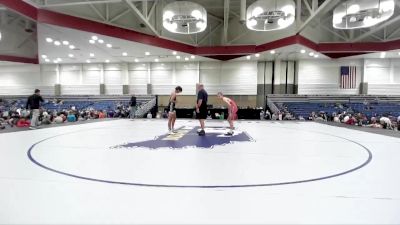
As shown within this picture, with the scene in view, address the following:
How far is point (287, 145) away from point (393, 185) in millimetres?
2923

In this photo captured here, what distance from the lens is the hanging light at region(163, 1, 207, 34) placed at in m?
11.5

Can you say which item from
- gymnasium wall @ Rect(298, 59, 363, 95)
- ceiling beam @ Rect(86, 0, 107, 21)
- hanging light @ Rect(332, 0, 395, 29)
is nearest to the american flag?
gymnasium wall @ Rect(298, 59, 363, 95)

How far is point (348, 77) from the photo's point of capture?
25.5 m

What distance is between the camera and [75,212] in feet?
7.59

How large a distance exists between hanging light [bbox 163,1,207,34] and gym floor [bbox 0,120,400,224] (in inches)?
317

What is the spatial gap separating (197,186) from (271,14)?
10237 mm

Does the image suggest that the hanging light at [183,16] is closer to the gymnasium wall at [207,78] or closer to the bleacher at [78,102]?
the bleacher at [78,102]

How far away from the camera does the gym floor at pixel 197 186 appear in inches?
89.8

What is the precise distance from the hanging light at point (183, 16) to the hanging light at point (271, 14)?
2.29m

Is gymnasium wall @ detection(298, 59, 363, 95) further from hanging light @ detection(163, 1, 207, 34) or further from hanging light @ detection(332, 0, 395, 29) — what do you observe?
hanging light @ detection(163, 1, 207, 34)

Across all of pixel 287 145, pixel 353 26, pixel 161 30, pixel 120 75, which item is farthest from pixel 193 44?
pixel 287 145

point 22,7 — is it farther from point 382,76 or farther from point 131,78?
point 382,76

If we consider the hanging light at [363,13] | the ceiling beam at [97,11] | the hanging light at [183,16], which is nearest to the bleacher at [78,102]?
the ceiling beam at [97,11]

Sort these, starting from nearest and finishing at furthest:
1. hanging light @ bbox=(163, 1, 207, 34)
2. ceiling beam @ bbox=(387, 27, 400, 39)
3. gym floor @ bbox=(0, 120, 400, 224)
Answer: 1. gym floor @ bbox=(0, 120, 400, 224)
2. hanging light @ bbox=(163, 1, 207, 34)
3. ceiling beam @ bbox=(387, 27, 400, 39)
